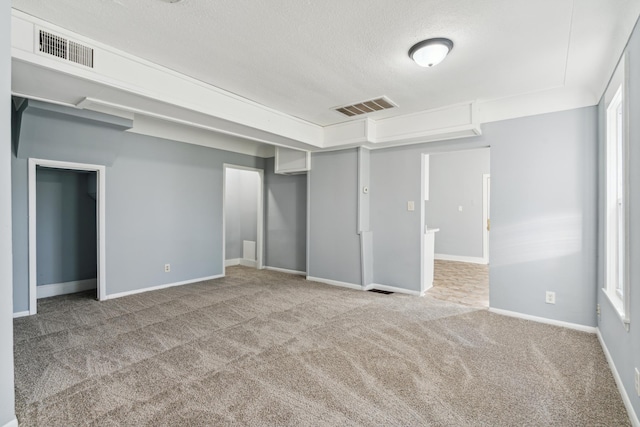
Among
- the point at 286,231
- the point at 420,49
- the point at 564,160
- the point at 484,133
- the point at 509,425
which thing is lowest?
the point at 509,425

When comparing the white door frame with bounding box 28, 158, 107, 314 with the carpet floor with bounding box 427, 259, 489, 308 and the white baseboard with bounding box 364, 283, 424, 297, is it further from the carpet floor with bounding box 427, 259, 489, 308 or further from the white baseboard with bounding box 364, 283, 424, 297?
the carpet floor with bounding box 427, 259, 489, 308

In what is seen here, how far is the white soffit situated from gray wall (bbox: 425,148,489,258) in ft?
13.2

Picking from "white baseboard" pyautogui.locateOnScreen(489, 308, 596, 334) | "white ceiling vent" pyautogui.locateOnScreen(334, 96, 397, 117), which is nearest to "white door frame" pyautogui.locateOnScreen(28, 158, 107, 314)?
"white ceiling vent" pyautogui.locateOnScreen(334, 96, 397, 117)

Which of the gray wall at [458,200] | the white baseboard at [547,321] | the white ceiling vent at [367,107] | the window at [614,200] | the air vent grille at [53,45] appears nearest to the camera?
the air vent grille at [53,45]

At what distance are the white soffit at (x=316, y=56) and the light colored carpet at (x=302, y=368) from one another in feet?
7.27

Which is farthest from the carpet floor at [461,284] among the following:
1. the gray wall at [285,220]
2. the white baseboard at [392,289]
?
the gray wall at [285,220]

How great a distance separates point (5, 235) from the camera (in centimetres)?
173

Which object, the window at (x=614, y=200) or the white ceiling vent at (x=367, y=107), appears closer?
the window at (x=614, y=200)

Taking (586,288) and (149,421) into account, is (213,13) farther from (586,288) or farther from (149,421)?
(586,288)

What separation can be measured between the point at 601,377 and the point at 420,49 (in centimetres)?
281

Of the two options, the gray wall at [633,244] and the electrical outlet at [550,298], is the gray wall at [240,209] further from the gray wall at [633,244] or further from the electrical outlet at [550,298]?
the gray wall at [633,244]

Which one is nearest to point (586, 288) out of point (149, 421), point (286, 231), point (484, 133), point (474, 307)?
point (474, 307)

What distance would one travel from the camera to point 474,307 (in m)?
4.09

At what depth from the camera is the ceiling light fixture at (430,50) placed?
8.13 feet
